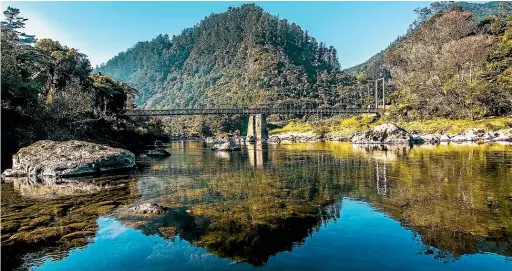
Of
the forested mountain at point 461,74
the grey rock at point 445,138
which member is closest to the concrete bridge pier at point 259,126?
the forested mountain at point 461,74

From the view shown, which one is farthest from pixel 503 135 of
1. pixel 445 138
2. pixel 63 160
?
pixel 63 160

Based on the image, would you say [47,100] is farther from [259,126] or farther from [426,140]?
[259,126]

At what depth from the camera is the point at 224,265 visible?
30.0 ft

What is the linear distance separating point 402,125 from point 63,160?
9151cm

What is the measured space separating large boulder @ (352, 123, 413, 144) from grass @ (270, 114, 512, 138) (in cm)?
1259

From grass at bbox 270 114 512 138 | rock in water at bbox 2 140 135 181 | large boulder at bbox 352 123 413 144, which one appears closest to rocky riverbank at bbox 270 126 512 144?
large boulder at bbox 352 123 413 144

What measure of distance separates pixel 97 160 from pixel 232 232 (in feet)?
64.7

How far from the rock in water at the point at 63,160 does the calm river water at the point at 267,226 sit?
4974 millimetres

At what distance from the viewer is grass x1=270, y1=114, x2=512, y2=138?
68.7m

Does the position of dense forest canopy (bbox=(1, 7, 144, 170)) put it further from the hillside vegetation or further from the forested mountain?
the forested mountain

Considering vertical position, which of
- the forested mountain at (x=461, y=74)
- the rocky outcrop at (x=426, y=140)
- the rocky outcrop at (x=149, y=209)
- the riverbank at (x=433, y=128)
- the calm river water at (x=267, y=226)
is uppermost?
the forested mountain at (x=461, y=74)

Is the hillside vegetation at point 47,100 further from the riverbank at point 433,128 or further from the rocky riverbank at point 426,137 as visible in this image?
the riverbank at point 433,128

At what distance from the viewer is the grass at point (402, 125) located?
68.7m

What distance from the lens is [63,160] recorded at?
87.1ft
